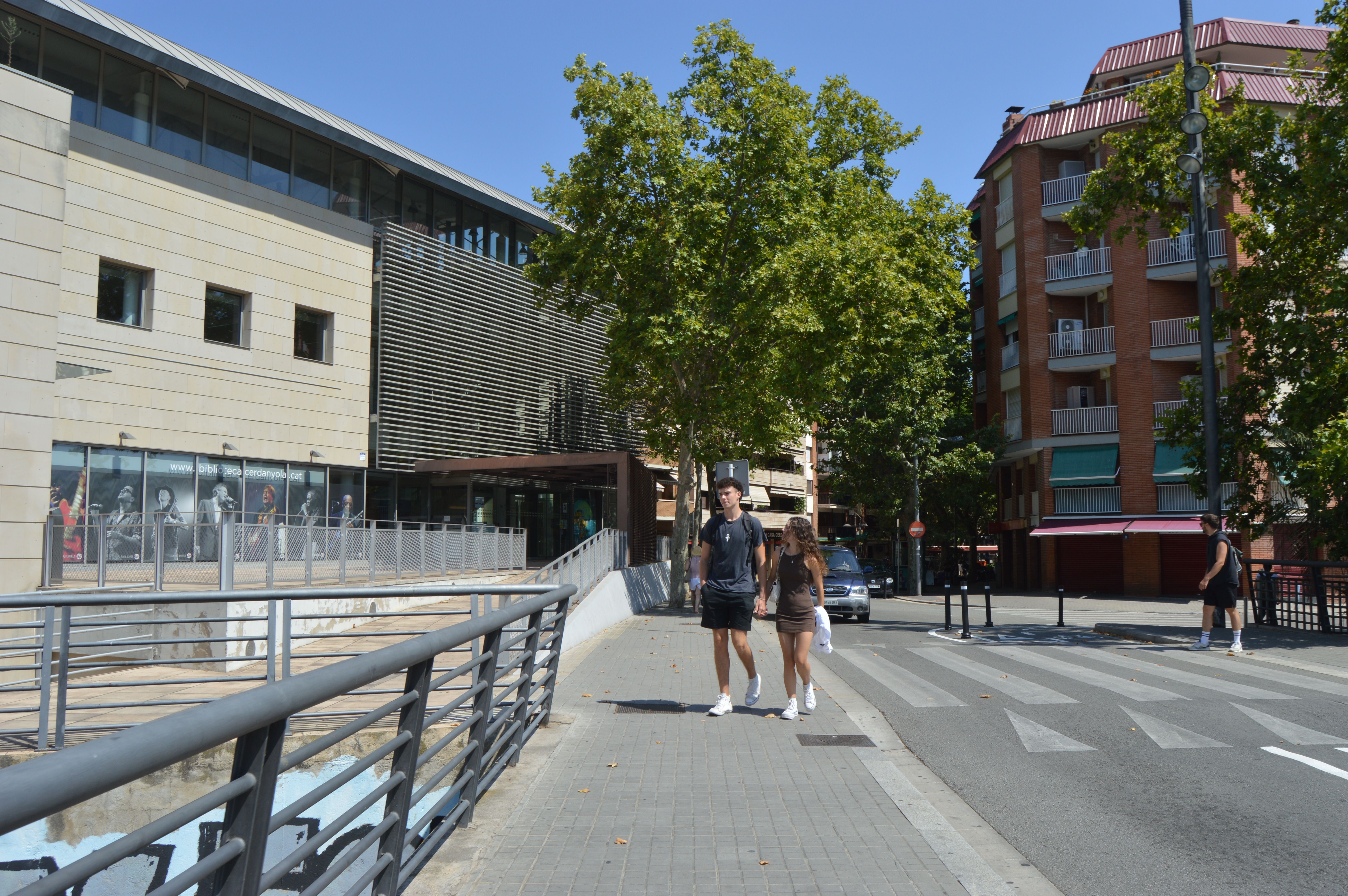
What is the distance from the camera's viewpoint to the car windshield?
23375 millimetres

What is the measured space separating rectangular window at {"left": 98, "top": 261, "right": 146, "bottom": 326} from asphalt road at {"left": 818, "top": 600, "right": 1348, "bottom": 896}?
1815 cm

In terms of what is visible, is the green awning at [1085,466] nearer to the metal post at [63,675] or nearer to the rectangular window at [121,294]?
the rectangular window at [121,294]

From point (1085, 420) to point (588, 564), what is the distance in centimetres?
2648

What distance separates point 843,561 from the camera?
78.5ft

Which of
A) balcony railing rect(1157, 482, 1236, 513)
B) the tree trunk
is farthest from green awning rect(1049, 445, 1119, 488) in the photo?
the tree trunk

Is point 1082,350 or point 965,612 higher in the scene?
point 1082,350

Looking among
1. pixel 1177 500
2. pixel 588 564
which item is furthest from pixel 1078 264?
pixel 588 564

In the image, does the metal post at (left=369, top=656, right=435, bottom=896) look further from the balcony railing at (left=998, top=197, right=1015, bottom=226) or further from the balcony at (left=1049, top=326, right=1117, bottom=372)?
the balcony railing at (left=998, top=197, right=1015, bottom=226)

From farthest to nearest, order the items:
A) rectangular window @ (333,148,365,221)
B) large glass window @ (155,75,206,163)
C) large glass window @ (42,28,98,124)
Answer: rectangular window @ (333,148,365,221) → large glass window @ (155,75,206,163) → large glass window @ (42,28,98,124)

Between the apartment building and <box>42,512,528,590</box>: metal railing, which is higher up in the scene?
the apartment building

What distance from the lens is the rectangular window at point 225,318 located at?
81.6ft

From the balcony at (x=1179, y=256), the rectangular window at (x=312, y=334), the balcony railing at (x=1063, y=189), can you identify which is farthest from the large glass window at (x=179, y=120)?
the balcony at (x=1179, y=256)

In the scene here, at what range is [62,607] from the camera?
28.4ft

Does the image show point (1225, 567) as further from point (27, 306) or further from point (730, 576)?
point (27, 306)
